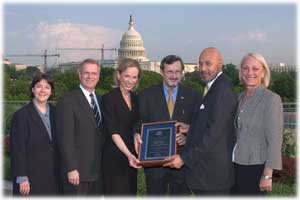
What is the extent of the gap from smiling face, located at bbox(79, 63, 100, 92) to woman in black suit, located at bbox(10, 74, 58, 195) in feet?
1.22

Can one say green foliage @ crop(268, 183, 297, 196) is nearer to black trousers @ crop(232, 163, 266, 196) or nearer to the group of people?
black trousers @ crop(232, 163, 266, 196)

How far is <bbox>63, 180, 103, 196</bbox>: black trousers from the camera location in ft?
16.0

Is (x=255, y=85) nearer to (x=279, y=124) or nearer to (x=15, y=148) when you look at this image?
(x=279, y=124)

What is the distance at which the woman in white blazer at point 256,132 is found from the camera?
442 centimetres

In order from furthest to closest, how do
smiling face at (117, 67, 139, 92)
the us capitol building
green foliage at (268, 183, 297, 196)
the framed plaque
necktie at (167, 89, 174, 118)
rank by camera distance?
the us capitol building, green foliage at (268, 183, 297, 196), necktie at (167, 89, 174, 118), smiling face at (117, 67, 139, 92), the framed plaque

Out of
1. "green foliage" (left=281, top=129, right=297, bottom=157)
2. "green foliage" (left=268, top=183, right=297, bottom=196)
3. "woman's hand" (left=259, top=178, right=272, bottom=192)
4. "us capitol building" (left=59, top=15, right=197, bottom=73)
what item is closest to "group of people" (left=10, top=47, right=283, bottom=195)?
"woman's hand" (left=259, top=178, right=272, bottom=192)

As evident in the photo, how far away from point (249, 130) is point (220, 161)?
1.33 ft

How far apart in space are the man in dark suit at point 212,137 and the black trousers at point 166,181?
455 mm

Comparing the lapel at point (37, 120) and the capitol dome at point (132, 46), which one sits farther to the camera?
the capitol dome at point (132, 46)

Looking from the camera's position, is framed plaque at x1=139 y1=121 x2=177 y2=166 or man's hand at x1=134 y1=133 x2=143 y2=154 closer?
framed plaque at x1=139 y1=121 x2=177 y2=166

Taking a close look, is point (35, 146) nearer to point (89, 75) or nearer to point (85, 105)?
point (85, 105)

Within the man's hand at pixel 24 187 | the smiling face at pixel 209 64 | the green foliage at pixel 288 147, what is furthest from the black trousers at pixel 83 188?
the green foliage at pixel 288 147

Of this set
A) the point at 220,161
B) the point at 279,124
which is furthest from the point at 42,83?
the point at 279,124

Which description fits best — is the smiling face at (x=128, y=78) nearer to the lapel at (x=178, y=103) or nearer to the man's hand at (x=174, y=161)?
the lapel at (x=178, y=103)
